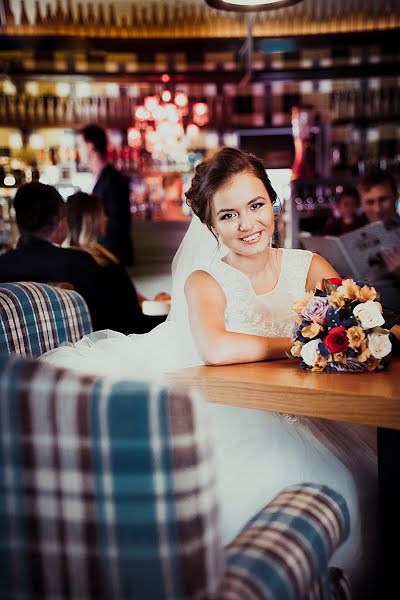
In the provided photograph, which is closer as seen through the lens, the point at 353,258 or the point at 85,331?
the point at 85,331

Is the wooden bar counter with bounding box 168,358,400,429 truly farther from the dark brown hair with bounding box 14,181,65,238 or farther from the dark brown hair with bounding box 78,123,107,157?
the dark brown hair with bounding box 78,123,107,157

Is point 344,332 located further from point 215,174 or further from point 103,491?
point 103,491

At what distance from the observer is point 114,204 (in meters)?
5.67

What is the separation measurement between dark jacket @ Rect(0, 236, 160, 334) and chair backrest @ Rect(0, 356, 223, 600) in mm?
2373

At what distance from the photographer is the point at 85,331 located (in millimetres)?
2531

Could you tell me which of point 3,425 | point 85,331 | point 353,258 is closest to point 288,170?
point 353,258

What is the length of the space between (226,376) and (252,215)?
660mm

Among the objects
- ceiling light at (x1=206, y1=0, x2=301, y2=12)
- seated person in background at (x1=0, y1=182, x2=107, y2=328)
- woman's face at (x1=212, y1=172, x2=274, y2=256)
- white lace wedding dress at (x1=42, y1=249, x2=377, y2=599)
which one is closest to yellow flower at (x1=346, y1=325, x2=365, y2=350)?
white lace wedding dress at (x1=42, y1=249, x2=377, y2=599)

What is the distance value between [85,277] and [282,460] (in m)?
2.02

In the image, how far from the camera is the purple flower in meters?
1.83

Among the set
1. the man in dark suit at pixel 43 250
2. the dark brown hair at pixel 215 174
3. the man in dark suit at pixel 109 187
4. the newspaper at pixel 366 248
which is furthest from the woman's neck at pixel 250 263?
the man in dark suit at pixel 109 187

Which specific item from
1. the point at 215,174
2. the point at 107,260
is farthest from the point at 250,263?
the point at 107,260

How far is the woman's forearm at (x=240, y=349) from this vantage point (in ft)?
6.50

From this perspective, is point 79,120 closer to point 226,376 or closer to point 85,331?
point 85,331
